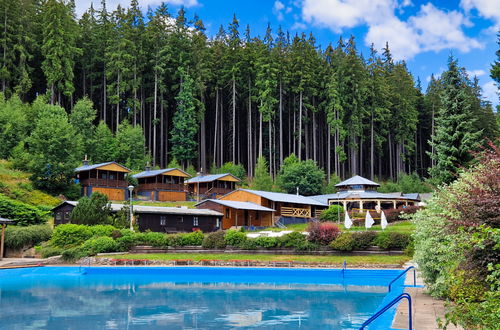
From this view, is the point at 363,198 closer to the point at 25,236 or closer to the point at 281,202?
the point at 281,202

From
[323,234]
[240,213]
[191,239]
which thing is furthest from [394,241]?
[240,213]

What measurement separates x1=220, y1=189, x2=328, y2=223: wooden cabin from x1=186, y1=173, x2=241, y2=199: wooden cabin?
5933 millimetres

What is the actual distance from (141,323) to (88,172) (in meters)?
38.3

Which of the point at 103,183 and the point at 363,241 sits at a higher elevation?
the point at 103,183

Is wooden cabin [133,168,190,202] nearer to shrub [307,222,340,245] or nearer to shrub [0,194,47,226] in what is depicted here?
shrub [0,194,47,226]

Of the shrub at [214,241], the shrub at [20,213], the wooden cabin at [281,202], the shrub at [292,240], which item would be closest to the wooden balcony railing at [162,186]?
the wooden cabin at [281,202]

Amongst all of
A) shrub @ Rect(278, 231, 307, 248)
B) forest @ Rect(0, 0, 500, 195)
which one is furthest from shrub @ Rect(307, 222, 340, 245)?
forest @ Rect(0, 0, 500, 195)

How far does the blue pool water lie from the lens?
1405 cm

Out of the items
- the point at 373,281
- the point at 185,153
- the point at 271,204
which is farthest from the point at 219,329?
the point at 185,153

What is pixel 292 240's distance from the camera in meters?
30.7

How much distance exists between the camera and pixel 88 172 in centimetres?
4938

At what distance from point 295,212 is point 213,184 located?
11591mm

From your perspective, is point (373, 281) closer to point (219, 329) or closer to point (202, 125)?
point (219, 329)

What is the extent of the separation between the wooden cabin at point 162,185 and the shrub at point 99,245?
21.0 m
